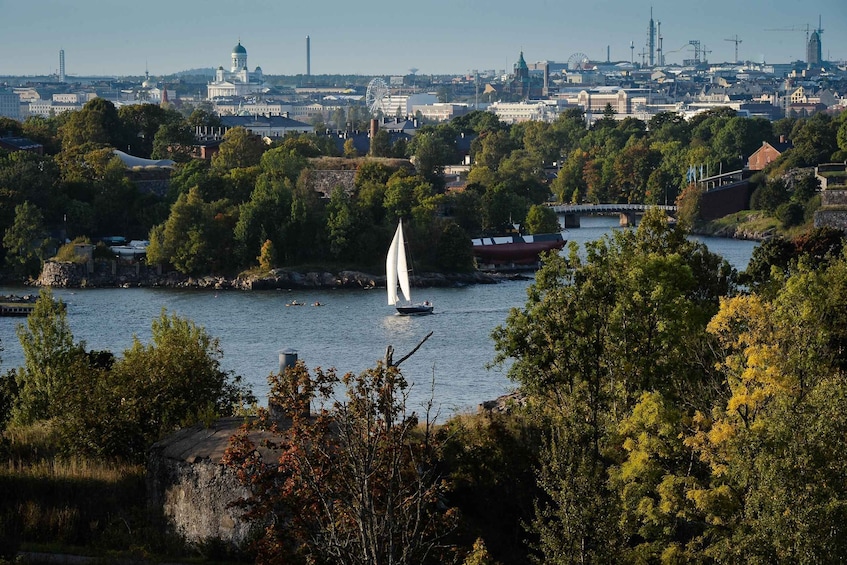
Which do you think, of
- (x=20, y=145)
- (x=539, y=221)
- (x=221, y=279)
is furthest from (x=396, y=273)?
A: (x=20, y=145)

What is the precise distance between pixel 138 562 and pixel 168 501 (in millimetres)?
763

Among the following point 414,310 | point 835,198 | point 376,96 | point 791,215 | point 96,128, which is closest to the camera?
point 414,310

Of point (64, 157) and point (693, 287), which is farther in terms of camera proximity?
point (64, 157)

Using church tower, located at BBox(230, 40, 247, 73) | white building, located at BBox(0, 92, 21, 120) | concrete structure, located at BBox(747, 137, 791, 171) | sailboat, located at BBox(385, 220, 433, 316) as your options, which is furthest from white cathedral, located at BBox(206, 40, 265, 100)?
sailboat, located at BBox(385, 220, 433, 316)

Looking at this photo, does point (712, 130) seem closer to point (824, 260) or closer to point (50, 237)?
point (50, 237)

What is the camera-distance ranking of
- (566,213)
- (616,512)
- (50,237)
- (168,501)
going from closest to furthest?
(616,512) → (168,501) → (50,237) → (566,213)

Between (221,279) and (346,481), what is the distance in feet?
96.0

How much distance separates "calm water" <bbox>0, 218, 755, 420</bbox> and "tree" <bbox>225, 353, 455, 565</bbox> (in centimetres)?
985

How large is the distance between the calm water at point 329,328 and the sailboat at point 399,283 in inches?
9.7

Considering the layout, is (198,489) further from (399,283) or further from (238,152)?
(238,152)

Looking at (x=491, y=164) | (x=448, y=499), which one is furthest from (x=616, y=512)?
(x=491, y=164)

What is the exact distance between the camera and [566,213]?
50.5m

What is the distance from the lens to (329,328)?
2855cm

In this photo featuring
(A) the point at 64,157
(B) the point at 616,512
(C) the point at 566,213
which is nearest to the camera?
(B) the point at 616,512
